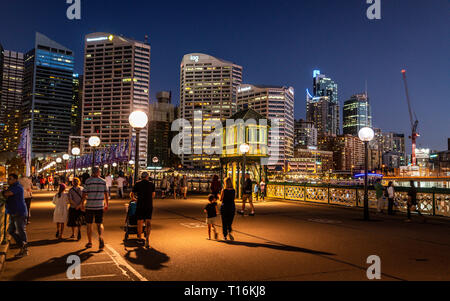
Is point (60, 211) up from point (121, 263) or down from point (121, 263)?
up

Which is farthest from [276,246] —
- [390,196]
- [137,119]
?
[390,196]

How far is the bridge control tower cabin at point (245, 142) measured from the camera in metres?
24.4

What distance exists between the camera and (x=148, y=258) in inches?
287

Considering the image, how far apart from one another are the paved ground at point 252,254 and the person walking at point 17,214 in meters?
0.33

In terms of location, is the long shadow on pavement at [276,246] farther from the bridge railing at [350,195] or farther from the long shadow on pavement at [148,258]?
the bridge railing at [350,195]

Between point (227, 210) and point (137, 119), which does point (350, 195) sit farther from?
point (137, 119)

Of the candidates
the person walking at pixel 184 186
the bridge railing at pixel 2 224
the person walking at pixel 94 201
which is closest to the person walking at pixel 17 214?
the bridge railing at pixel 2 224

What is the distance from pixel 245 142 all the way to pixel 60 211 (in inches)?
627

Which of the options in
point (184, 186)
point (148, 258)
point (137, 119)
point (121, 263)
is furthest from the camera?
point (184, 186)

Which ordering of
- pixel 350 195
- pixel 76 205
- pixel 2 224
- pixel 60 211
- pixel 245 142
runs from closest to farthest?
pixel 2 224 → pixel 76 205 → pixel 60 211 → pixel 350 195 → pixel 245 142

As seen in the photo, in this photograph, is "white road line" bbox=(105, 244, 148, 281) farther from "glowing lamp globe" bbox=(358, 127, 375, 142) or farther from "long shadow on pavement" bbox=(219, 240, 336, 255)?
"glowing lamp globe" bbox=(358, 127, 375, 142)

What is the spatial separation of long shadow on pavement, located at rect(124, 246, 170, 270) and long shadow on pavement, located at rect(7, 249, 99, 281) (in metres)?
0.99

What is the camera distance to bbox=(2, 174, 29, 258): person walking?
293 inches

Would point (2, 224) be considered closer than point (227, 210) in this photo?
Answer: Yes
